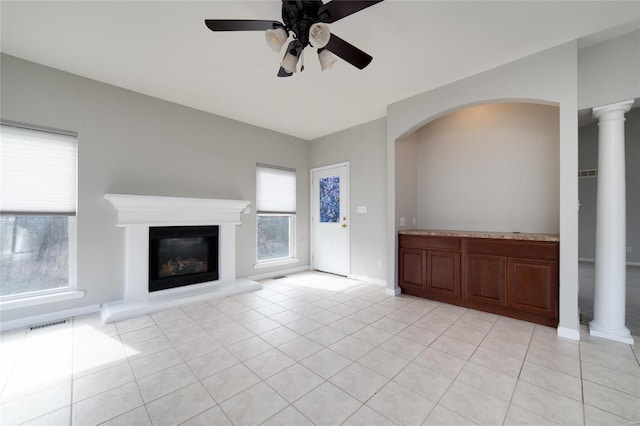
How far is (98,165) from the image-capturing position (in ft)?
10.7

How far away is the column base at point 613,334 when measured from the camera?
2404 millimetres

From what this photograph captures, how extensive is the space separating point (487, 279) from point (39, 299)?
514 cm

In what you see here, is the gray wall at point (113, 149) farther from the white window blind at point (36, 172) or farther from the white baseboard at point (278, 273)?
the white baseboard at point (278, 273)

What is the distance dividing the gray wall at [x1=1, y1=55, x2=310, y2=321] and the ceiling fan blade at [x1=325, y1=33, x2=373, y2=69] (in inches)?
114

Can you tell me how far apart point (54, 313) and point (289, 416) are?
3162 millimetres

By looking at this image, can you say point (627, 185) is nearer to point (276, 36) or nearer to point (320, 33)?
point (320, 33)

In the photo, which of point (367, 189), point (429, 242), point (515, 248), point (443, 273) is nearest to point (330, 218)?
point (367, 189)

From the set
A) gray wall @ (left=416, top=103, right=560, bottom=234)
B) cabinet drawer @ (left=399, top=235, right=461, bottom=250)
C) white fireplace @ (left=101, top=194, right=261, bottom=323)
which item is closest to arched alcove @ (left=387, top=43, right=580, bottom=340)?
gray wall @ (left=416, top=103, right=560, bottom=234)

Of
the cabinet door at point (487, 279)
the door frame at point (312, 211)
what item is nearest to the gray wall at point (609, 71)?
the cabinet door at point (487, 279)

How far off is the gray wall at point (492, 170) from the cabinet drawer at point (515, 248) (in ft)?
2.25

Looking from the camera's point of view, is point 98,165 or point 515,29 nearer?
point 515,29

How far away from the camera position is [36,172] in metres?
2.90

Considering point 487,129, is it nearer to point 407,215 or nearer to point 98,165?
point 407,215

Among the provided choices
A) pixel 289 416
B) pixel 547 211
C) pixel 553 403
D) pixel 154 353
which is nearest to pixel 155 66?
pixel 154 353
